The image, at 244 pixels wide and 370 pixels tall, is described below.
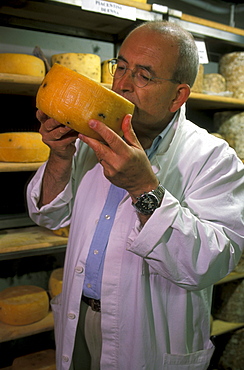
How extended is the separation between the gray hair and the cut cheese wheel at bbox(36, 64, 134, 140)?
388 millimetres

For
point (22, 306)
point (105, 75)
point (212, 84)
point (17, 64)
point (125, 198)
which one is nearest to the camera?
point (125, 198)

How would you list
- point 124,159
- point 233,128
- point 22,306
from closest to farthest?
point 124,159, point 22,306, point 233,128

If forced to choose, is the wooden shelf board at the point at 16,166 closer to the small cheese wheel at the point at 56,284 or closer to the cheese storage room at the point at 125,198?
the cheese storage room at the point at 125,198

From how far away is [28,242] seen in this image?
1646 mm

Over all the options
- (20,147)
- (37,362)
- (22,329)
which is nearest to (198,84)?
(20,147)

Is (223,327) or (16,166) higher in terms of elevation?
(16,166)

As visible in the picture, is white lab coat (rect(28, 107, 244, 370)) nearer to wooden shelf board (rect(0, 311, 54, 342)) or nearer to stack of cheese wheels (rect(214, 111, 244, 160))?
wooden shelf board (rect(0, 311, 54, 342))

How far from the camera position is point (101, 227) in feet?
3.39

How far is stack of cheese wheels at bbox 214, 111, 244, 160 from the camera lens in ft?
7.19

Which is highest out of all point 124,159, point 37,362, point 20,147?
point 124,159

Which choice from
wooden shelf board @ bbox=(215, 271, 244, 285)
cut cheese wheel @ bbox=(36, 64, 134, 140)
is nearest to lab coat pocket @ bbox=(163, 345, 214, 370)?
cut cheese wheel @ bbox=(36, 64, 134, 140)

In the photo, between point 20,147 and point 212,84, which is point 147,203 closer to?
point 20,147

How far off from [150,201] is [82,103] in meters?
0.26

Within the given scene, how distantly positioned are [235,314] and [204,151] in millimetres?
1650
